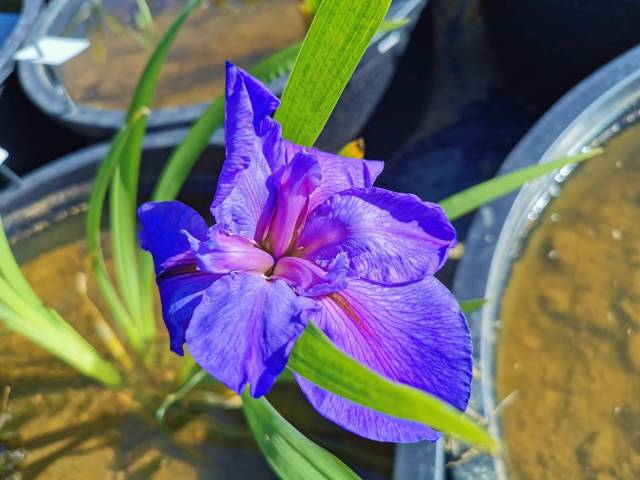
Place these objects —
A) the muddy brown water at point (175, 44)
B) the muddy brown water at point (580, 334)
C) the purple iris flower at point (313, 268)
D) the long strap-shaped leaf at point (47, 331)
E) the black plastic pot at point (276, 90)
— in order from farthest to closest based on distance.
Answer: the muddy brown water at point (175, 44) < the black plastic pot at point (276, 90) < the muddy brown water at point (580, 334) < the long strap-shaped leaf at point (47, 331) < the purple iris flower at point (313, 268)

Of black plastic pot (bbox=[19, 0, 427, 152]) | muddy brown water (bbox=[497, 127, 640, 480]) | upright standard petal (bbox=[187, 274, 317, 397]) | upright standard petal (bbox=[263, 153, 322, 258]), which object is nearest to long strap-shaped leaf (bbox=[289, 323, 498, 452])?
upright standard petal (bbox=[187, 274, 317, 397])

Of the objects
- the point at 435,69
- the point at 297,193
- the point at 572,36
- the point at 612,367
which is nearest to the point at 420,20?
the point at 435,69

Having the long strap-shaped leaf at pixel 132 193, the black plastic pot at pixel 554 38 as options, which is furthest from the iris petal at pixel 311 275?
the black plastic pot at pixel 554 38

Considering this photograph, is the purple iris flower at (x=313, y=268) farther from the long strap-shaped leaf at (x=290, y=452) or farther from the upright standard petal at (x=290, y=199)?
the long strap-shaped leaf at (x=290, y=452)

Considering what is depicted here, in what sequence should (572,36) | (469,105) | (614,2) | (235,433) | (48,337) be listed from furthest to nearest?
(469,105)
(572,36)
(614,2)
(235,433)
(48,337)

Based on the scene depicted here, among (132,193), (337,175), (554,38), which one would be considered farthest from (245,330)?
(554,38)

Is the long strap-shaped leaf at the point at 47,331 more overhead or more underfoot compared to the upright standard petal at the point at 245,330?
more underfoot

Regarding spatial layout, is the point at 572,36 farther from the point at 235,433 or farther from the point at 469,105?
the point at 235,433
